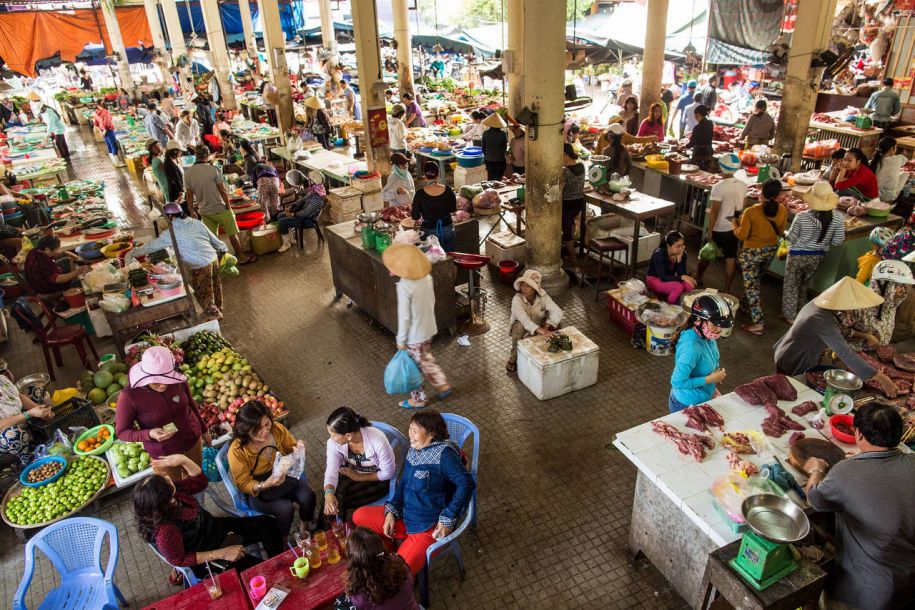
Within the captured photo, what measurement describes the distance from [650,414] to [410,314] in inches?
101

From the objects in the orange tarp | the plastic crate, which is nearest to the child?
the plastic crate

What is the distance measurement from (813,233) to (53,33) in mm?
26207

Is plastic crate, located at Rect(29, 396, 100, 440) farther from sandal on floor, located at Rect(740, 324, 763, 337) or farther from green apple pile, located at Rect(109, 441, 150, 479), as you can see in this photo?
sandal on floor, located at Rect(740, 324, 763, 337)

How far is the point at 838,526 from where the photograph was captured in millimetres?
3119

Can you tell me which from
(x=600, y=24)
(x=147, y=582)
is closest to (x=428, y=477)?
(x=147, y=582)

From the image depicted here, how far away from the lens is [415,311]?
5.71 meters

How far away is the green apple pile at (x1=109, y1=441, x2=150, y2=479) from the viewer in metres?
4.99

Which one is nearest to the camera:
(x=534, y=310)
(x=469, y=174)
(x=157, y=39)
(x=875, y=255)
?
(x=875, y=255)

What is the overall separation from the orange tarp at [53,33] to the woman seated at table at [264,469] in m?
24.2

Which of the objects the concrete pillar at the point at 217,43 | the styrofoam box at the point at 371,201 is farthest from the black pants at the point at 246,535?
the concrete pillar at the point at 217,43

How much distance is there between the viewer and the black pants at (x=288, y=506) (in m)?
4.25

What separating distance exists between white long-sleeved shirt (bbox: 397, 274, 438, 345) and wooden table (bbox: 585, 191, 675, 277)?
3.43m

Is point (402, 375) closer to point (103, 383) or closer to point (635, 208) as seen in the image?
point (103, 383)

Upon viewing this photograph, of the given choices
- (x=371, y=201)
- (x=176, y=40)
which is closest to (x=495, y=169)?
(x=371, y=201)
